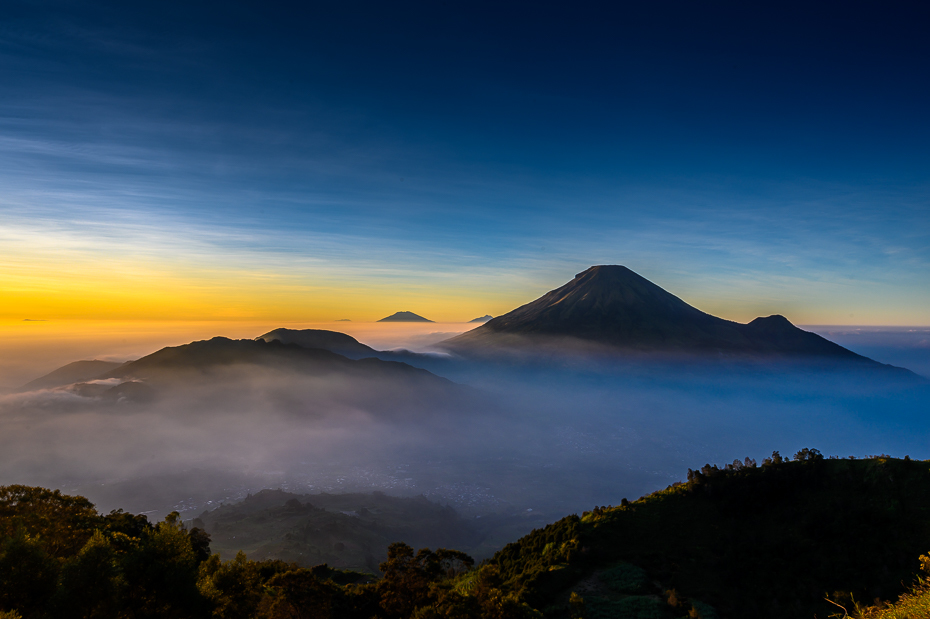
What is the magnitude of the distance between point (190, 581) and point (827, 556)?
33.3m

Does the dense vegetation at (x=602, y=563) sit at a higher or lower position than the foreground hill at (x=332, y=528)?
higher

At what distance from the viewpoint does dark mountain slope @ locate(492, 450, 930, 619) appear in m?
24.3

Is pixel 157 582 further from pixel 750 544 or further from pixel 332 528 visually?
pixel 332 528

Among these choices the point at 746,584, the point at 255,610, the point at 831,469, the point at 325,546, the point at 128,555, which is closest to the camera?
the point at 128,555

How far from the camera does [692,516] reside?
103 feet

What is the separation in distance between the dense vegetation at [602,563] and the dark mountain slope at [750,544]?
0.29 ft

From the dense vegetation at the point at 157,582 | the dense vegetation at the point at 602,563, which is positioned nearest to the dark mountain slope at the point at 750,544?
the dense vegetation at the point at 602,563

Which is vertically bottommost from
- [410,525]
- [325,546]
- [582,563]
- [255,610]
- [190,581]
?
[410,525]

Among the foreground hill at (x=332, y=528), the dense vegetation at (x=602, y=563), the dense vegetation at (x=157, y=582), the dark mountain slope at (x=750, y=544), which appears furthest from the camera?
the foreground hill at (x=332, y=528)

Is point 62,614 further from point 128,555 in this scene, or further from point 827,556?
point 827,556

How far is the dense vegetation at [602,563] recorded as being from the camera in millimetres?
14258

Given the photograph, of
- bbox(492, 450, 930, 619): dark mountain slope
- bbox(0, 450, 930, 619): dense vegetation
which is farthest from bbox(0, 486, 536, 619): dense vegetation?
bbox(492, 450, 930, 619): dark mountain slope

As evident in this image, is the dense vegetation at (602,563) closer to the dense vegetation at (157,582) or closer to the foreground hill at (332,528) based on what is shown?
the dense vegetation at (157,582)

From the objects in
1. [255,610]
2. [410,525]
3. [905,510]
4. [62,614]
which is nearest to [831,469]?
[905,510]
